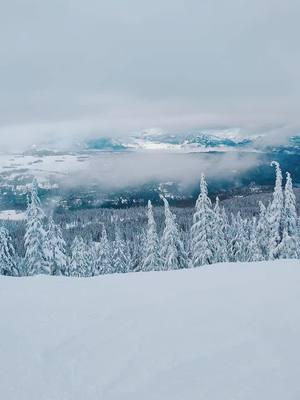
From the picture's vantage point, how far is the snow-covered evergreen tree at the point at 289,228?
30859 mm

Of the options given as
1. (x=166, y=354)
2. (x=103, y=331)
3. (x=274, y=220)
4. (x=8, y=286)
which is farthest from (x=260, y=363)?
(x=274, y=220)

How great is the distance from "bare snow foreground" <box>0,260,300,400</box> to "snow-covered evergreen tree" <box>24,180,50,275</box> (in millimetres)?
19248

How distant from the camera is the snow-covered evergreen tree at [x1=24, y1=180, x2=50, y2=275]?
32.0 metres

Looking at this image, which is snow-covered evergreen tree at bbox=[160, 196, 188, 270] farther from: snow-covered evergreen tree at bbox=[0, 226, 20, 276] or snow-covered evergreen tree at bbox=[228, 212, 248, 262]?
snow-covered evergreen tree at bbox=[0, 226, 20, 276]

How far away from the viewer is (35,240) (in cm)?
3222

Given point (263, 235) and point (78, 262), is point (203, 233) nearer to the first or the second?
point (263, 235)

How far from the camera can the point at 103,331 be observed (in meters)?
9.10

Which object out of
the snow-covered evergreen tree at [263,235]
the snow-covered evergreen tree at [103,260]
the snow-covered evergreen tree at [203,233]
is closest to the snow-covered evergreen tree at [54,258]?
the snow-covered evergreen tree at [203,233]

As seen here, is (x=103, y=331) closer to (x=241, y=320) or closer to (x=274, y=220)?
(x=241, y=320)

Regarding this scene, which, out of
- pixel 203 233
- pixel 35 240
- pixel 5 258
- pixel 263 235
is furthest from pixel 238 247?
pixel 5 258

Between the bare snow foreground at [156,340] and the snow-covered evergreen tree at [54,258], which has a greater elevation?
the bare snow foreground at [156,340]

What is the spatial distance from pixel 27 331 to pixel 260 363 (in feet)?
19.0

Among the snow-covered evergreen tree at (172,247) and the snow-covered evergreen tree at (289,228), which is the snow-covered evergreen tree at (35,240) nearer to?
the snow-covered evergreen tree at (172,247)

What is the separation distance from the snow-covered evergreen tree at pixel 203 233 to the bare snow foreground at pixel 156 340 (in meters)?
19.7
